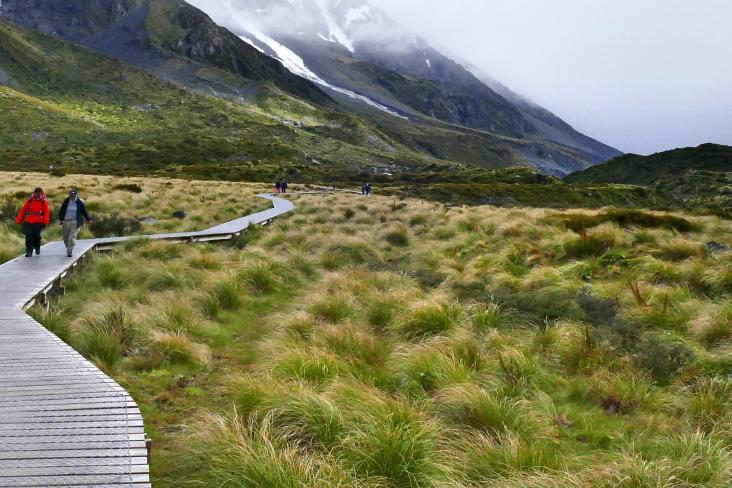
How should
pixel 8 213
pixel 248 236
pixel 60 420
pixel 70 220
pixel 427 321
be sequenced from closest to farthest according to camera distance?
pixel 60 420 → pixel 427 321 → pixel 70 220 → pixel 248 236 → pixel 8 213

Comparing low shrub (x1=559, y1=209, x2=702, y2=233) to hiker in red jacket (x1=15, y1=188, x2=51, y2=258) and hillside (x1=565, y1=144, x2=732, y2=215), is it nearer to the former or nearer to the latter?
hiker in red jacket (x1=15, y1=188, x2=51, y2=258)

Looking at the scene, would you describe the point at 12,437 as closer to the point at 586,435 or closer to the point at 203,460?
the point at 203,460

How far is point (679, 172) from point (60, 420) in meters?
104

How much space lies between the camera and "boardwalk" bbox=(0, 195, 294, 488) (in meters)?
3.68

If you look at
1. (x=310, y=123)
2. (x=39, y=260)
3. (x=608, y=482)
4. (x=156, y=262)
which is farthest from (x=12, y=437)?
(x=310, y=123)

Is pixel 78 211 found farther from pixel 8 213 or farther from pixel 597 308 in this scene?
pixel 597 308

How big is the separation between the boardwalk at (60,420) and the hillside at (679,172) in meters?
70.5

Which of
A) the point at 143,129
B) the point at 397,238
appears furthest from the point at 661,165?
the point at 143,129

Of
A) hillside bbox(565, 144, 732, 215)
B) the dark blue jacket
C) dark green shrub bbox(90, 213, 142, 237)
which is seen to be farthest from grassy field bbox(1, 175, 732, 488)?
hillside bbox(565, 144, 732, 215)

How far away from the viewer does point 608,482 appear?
11.6 ft

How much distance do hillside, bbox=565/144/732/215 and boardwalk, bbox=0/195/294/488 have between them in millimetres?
70458

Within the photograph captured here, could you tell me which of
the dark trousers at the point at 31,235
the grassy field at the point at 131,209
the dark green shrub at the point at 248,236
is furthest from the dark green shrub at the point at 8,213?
the dark green shrub at the point at 248,236

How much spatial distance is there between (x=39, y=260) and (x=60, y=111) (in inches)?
5326

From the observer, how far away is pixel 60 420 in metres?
4.44
